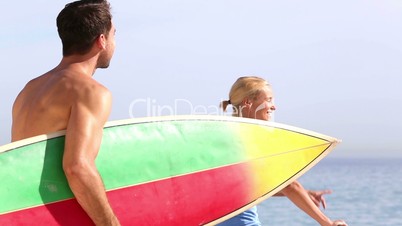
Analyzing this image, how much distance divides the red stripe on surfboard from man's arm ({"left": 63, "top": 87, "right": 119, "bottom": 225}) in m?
0.19

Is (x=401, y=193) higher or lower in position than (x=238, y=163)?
lower

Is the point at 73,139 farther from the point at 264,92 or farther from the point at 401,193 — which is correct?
the point at 401,193

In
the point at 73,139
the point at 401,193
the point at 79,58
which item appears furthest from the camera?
the point at 401,193

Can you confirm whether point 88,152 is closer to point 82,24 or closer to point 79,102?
point 79,102

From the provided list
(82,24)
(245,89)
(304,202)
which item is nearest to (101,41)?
(82,24)

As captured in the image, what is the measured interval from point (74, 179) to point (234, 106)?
56.1 inches

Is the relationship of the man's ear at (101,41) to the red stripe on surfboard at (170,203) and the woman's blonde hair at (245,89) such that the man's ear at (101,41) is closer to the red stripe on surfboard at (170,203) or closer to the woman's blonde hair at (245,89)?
the red stripe on surfboard at (170,203)

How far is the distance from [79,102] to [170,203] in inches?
31.4

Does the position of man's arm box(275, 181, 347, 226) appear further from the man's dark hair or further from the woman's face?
the man's dark hair

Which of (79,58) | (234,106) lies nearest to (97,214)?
(79,58)

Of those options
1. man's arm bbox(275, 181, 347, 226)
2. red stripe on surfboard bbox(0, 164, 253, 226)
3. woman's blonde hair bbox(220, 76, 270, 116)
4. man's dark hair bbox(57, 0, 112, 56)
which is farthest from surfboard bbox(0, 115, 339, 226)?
man's dark hair bbox(57, 0, 112, 56)

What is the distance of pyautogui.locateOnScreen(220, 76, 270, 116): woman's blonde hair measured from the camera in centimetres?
423

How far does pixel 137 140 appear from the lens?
357 centimetres

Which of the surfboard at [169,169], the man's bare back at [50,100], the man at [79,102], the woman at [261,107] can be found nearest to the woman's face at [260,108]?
the woman at [261,107]
